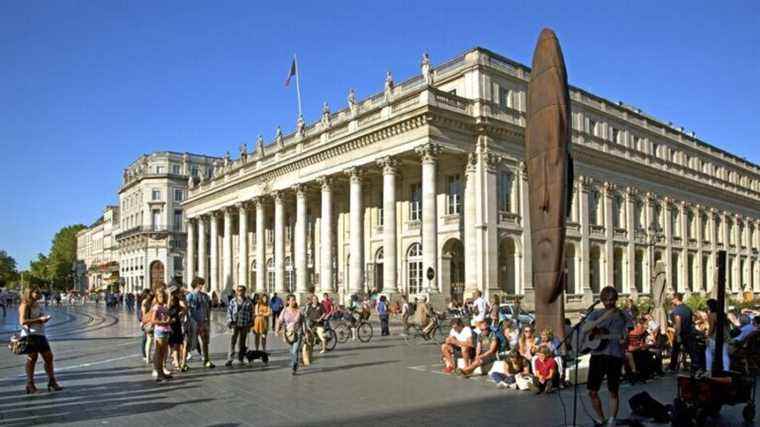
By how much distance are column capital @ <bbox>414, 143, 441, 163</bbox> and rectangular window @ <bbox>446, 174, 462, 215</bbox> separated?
13.7 feet

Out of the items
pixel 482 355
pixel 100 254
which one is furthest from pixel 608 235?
pixel 100 254

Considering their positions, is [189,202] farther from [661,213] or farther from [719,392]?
[719,392]

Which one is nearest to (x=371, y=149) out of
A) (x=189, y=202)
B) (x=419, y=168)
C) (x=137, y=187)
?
(x=419, y=168)

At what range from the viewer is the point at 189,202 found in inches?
2714

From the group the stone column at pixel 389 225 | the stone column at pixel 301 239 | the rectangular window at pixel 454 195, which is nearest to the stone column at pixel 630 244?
the rectangular window at pixel 454 195

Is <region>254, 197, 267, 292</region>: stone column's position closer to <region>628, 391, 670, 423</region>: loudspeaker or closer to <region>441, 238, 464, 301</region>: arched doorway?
<region>441, 238, 464, 301</region>: arched doorway

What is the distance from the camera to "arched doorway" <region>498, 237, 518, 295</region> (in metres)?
38.7

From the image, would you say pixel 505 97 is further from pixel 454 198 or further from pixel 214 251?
pixel 214 251

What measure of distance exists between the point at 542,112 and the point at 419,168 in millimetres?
27141

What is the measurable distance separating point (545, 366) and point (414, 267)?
96.9ft

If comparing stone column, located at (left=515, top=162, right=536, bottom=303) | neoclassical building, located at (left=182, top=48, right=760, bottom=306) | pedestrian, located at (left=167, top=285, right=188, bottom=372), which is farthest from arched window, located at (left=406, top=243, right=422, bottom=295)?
pedestrian, located at (left=167, top=285, right=188, bottom=372)

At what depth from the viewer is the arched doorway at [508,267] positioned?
38688 millimetres

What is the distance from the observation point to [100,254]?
12688 centimetres

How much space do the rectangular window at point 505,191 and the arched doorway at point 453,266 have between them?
3362 millimetres
